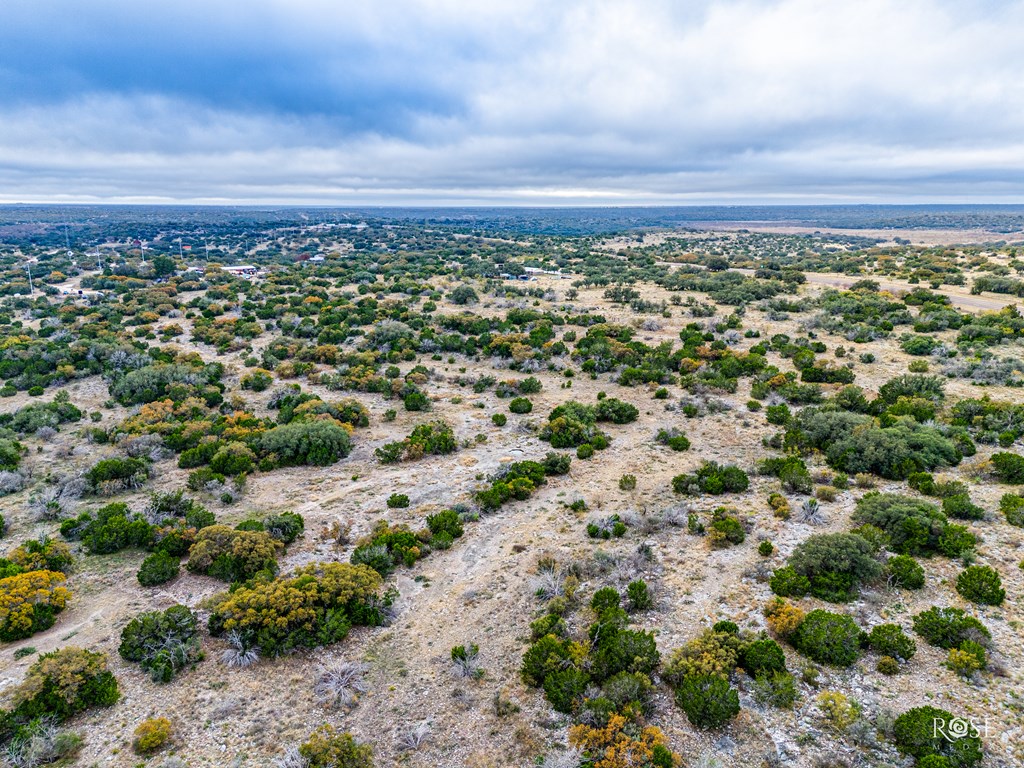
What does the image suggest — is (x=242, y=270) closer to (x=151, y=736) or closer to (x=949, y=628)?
(x=151, y=736)

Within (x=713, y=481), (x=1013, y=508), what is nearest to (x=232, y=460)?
(x=713, y=481)

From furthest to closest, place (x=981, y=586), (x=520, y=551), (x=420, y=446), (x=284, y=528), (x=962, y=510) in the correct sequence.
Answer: (x=420, y=446) → (x=284, y=528) → (x=520, y=551) → (x=962, y=510) → (x=981, y=586)

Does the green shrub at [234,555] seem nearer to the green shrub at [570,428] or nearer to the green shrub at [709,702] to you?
the green shrub at [709,702]


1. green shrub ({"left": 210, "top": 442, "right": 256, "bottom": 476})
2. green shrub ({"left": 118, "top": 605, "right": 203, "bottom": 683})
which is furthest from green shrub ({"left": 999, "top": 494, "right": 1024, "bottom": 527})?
green shrub ({"left": 210, "top": 442, "right": 256, "bottom": 476})

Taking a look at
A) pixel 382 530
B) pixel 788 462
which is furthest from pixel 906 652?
pixel 382 530

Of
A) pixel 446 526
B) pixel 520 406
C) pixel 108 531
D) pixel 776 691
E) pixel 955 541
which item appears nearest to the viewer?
pixel 776 691

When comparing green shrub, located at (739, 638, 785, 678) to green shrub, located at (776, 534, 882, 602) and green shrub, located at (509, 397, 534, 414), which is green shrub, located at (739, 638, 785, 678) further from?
green shrub, located at (509, 397, 534, 414)

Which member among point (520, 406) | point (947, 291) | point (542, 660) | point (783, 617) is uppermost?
point (947, 291)

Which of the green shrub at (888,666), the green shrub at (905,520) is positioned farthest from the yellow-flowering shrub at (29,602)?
the green shrub at (905,520)
